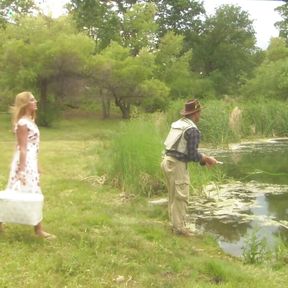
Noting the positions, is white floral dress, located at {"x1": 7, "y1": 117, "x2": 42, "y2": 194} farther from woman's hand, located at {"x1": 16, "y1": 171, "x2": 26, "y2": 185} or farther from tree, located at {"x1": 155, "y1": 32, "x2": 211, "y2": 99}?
tree, located at {"x1": 155, "y1": 32, "x2": 211, "y2": 99}

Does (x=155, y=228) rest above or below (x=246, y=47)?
below

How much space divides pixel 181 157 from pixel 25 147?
5.85 ft

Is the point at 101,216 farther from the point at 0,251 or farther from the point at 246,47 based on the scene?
the point at 246,47

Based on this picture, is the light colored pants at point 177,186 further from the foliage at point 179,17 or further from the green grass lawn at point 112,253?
the foliage at point 179,17

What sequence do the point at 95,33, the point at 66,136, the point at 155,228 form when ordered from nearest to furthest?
the point at 155,228, the point at 66,136, the point at 95,33

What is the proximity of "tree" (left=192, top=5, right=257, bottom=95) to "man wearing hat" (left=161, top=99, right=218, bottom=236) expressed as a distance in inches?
1286

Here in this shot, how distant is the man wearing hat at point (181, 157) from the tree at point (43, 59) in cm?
1495

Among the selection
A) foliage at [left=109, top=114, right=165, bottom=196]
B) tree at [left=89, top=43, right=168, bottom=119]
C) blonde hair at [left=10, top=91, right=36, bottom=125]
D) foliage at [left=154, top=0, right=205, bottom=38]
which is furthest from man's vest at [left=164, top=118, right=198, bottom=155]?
foliage at [left=154, top=0, right=205, bottom=38]

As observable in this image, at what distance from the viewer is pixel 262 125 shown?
1883 cm

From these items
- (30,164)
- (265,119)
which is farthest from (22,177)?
(265,119)

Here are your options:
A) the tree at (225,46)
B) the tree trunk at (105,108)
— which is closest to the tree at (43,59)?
the tree trunk at (105,108)

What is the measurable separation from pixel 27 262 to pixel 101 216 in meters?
2.15

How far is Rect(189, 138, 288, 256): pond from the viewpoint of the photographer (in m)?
6.70

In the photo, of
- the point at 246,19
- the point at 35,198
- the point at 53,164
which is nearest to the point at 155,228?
the point at 35,198
